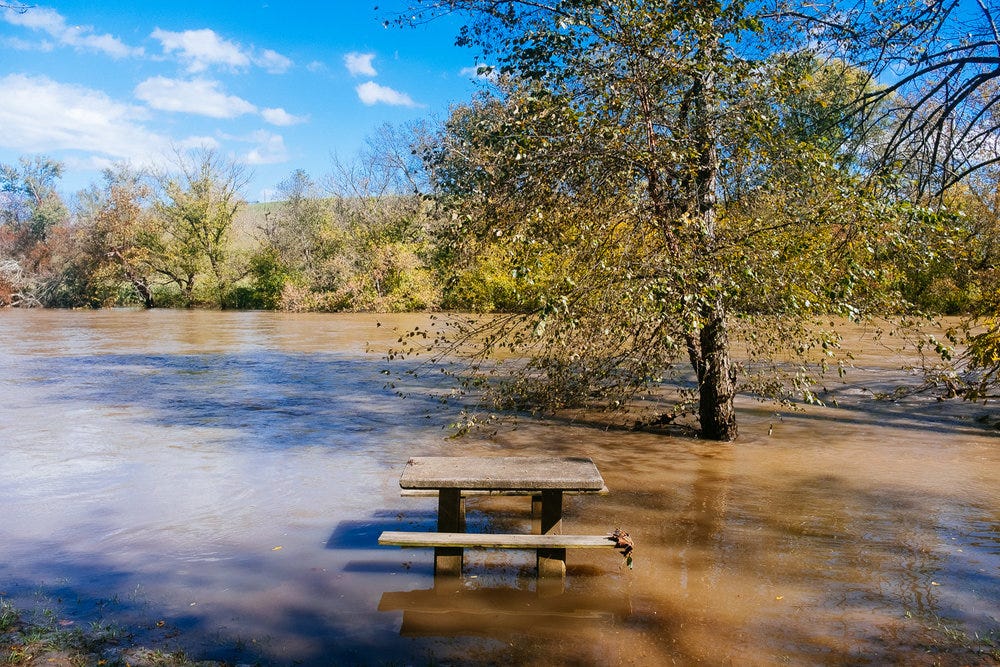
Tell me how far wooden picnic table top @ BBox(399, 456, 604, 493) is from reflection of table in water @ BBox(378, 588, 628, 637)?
0.69m

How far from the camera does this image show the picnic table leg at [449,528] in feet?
16.4

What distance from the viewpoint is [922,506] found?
679 cm

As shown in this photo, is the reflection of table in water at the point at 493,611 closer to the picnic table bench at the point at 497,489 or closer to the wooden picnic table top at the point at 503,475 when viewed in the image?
the picnic table bench at the point at 497,489

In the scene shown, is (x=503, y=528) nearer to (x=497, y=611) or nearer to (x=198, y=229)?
(x=497, y=611)

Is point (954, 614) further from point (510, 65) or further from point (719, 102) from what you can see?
point (510, 65)

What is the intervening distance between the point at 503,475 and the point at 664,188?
4.18m

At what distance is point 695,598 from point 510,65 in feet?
17.7

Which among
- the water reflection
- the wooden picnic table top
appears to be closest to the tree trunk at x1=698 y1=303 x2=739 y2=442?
the wooden picnic table top

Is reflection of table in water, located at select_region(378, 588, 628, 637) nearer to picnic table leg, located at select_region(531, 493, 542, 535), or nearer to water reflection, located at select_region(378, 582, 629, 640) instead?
water reflection, located at select_region(378, 582, 629, 640)

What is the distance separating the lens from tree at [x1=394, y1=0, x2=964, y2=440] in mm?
6781

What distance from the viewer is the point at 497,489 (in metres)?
4.86

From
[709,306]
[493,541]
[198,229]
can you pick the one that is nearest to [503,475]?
[493,541]

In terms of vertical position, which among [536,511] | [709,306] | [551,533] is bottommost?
[536,511]

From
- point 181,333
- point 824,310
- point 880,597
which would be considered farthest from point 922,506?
point 181,333
